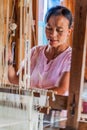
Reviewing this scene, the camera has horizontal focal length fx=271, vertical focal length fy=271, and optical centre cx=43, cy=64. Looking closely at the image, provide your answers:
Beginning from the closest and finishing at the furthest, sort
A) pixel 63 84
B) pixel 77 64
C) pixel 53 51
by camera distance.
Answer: pixel 77 64, pixel 63 84, pixel 53 51

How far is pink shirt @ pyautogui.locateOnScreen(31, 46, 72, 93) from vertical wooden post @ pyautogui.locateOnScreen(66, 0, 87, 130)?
0.22m

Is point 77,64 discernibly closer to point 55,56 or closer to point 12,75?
point 55,56

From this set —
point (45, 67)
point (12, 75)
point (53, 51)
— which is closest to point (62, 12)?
point (53, 51)

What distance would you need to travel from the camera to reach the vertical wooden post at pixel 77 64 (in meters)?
1.49

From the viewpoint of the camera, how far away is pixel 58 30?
1779 millimetres

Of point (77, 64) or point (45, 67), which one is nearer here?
point (77, 64)

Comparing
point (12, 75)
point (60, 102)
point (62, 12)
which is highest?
point (62, 12)

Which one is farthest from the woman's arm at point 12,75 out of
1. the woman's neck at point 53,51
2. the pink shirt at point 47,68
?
the woman's neck at point 53,51

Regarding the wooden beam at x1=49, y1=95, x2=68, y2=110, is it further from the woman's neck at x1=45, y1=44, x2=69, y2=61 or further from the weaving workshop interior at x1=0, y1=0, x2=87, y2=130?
the woman's neck at x1=45, y1=44, x2=69, y2=61

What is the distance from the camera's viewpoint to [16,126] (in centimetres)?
138

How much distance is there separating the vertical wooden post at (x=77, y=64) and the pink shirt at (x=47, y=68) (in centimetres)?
22

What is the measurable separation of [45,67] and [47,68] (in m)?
0.02

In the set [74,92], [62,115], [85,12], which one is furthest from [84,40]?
[62,115]

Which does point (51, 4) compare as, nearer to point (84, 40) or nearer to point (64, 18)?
point (64, 18)
